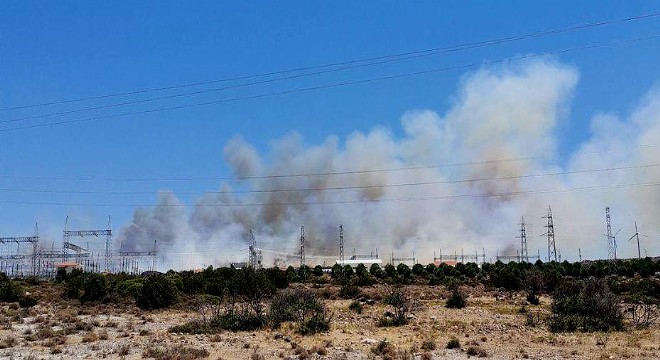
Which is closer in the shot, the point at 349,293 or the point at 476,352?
the point at 476,352

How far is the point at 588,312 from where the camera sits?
34.4 meters

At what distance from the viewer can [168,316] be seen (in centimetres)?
4156

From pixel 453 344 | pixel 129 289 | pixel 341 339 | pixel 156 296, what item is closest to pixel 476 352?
pixel 453 344

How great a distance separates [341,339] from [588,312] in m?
14.2

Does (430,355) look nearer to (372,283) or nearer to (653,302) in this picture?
(653,302)

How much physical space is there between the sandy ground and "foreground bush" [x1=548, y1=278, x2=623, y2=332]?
1.10 m

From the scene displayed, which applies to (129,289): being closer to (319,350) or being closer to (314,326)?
(314,326)

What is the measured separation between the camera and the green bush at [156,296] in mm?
46469

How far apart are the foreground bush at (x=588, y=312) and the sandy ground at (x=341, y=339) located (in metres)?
1.10

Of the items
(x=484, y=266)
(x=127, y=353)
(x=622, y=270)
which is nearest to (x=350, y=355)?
(x=127, y=353)

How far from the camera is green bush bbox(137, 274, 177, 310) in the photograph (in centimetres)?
4647

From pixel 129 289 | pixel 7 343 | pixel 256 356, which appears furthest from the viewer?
pixel 129 289

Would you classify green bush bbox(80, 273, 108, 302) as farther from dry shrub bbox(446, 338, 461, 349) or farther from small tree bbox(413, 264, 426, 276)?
small tree bbox(413, 264, 426, 276)

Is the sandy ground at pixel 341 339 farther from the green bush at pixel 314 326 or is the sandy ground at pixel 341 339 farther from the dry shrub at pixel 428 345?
the green bush at pixel 314 326
